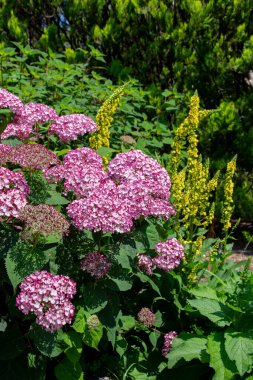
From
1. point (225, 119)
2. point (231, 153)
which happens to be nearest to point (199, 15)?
point (225, 119)

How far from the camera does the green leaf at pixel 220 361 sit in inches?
115

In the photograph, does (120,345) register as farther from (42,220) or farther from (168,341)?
(42,220)

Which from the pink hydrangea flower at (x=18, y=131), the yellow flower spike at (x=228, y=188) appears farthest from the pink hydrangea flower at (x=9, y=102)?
the yellow flower spike at (x=228, y=188)

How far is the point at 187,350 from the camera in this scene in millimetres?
3121

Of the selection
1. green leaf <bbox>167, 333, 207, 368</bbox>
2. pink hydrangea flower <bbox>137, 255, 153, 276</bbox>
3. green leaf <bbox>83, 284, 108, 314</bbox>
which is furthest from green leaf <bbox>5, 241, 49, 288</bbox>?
green leaf <bbox>167, 333, 207, 368</bbox>

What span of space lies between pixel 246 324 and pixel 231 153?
3799 millimetres

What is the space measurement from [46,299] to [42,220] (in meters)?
0.34

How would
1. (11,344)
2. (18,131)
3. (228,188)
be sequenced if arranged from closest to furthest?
(11,344) < (18,131) < (228,188)

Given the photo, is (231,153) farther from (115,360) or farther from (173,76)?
(115,360)

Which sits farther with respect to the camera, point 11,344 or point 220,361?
point 220,361

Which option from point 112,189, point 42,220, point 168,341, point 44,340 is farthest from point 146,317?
point 42,220

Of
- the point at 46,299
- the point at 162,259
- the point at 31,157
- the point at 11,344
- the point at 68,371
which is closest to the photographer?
the point at 46,299

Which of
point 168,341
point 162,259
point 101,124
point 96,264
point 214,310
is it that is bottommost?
point 168,341

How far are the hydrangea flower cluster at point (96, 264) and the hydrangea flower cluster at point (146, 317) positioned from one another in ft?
2.17
